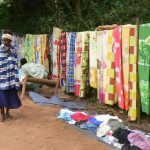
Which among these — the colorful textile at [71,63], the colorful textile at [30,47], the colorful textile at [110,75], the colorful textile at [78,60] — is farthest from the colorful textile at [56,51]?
the colorful textile at [110,75]

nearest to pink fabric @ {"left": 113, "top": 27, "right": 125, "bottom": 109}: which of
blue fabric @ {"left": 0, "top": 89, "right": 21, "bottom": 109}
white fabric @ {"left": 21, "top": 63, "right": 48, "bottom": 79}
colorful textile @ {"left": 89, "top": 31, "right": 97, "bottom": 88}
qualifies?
colorful textile @ {"left": 89, "top": 31, "right": 97, "bottom": 88}

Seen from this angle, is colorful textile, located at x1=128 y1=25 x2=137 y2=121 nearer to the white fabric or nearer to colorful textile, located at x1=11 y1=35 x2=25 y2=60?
the white fabric

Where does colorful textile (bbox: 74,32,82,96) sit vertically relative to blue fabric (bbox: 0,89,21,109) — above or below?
above

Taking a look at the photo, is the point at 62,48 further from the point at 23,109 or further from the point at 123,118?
the point at 123,118

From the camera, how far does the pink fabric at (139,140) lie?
5.81m

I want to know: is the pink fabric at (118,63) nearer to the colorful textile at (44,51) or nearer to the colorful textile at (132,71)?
the colorful textile at (132,71)

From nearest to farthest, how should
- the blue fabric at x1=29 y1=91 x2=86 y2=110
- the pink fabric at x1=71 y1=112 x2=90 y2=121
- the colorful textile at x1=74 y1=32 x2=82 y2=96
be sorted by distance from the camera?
the pink fabric at x1=71 y1=112 x2=90 y2=121 < the blue fabric at x1=29 y1=91 x2=86 y2=110 < the colorful textile at x1=74 y1=32 x2=82 y2=96

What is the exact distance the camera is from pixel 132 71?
748 cm

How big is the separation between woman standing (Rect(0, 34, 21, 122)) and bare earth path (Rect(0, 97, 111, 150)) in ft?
1.18

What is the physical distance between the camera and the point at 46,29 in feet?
51.1

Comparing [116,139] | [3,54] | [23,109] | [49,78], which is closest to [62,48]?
[49,78]

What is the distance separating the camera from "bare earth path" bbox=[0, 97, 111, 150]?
647 centimetres

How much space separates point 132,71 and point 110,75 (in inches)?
33.5

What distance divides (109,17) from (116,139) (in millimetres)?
7149
